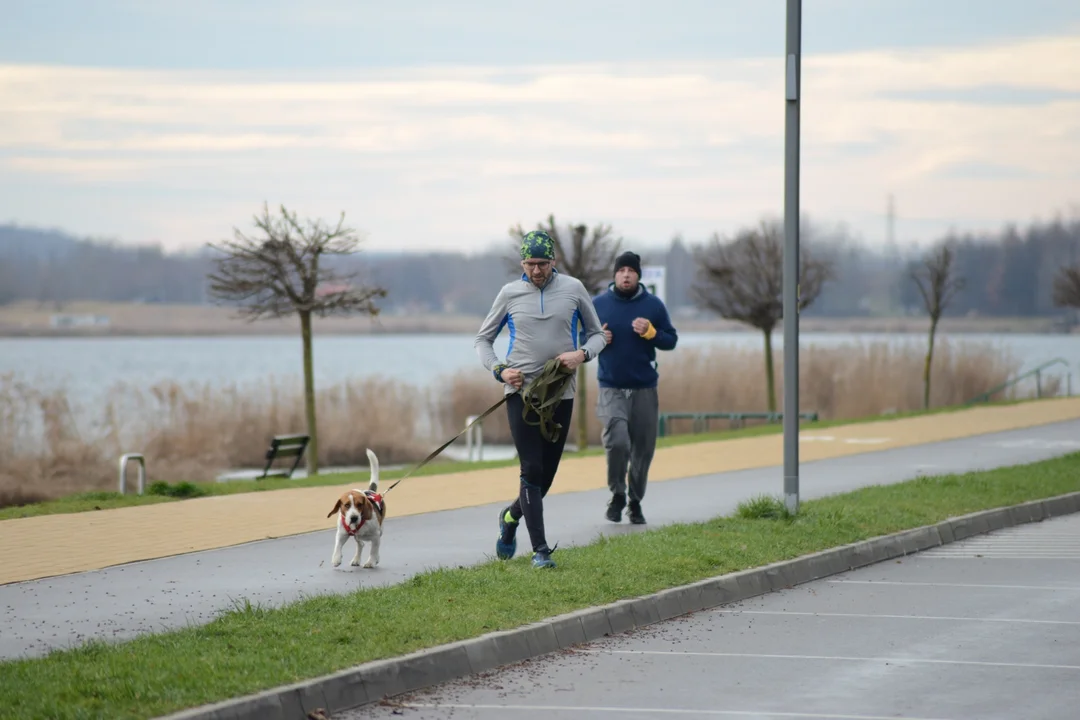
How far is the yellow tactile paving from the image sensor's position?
11016 mm

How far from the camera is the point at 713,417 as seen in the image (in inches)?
1174

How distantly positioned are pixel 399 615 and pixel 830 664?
218cm

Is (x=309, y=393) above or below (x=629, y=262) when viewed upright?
below

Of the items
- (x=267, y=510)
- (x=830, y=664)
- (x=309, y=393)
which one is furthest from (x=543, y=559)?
(x=309, y=393)

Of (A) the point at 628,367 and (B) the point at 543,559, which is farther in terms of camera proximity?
(A) the point at 628,367

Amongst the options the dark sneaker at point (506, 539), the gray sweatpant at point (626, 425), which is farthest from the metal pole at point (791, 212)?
the dark sneaker at point (506, 539)

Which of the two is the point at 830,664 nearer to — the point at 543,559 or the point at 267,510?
the point at 543,559

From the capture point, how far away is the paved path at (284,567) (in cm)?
822

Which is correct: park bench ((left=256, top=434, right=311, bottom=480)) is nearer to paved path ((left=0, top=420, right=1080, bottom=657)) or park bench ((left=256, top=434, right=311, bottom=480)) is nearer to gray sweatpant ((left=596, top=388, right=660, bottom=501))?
paved path ((left=0, top=420, right=1080, bottom=657))

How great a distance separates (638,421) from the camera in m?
12.2

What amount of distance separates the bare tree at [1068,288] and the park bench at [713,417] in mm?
15552

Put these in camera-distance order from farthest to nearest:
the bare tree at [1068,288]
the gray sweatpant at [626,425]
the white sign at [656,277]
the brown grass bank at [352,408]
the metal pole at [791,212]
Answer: the bare tree at [1068,288] → the brown grass bank at [352,408] → the white sign at [656,277] → the gray sweatpant at [626,425] → the metal pole at [791,212]

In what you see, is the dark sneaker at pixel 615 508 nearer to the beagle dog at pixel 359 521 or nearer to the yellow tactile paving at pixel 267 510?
the yellow tactile paving at pixel 267 510

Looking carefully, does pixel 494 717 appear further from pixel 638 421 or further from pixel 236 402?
pixel 236 402
